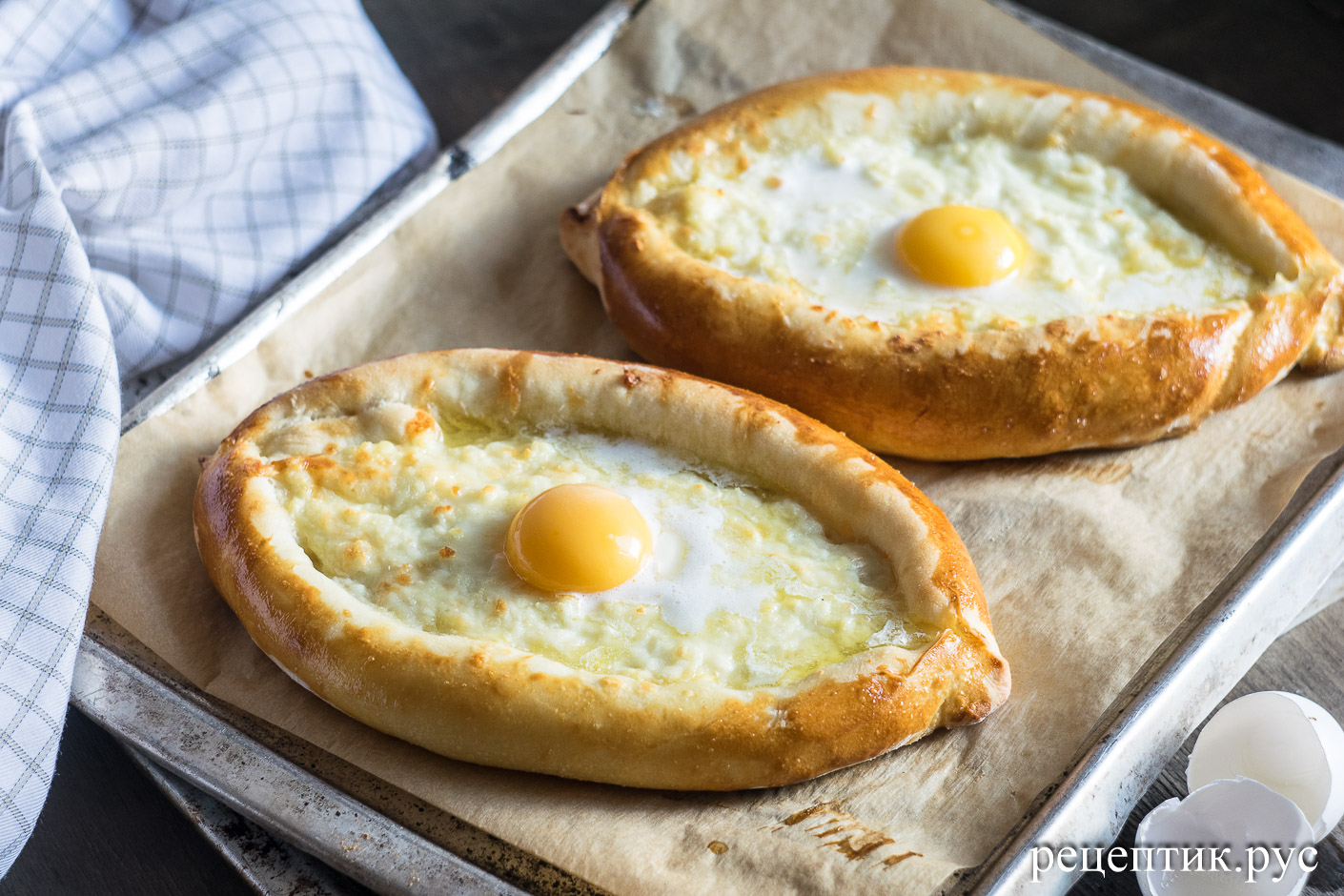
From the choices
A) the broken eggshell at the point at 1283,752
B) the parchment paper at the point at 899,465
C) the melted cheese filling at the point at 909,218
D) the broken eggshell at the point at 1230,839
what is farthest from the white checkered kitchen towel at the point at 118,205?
the broken eggshell at the point at 1283,752

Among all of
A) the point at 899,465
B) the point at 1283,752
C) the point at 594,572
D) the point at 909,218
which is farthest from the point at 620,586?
the point at 909,218

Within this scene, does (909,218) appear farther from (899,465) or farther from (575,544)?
(575,544)

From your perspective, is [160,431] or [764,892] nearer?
[764,892]

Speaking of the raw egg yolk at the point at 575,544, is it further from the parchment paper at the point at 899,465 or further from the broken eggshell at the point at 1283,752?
the broken eggshell at the point at 1283,752

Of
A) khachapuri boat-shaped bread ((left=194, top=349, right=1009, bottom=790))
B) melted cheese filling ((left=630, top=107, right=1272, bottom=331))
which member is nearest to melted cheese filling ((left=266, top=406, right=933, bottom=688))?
khachapuri boat-shaped bread ((left=194, top=349, right=1009, bottom=790))

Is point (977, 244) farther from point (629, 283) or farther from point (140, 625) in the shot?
point (140, 625)

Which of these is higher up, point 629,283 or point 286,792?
point 629,283

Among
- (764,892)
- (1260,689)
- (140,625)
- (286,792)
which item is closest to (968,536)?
(1260,689)
